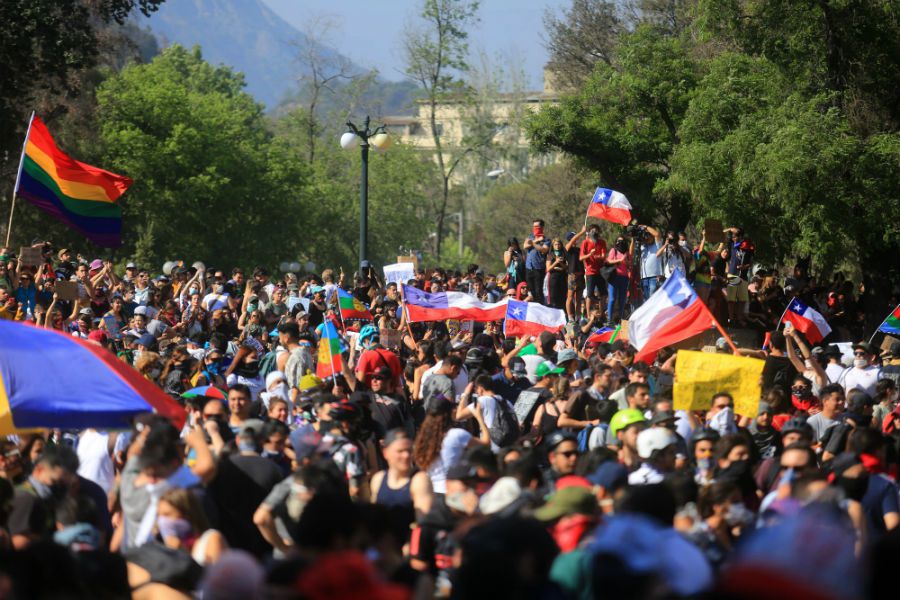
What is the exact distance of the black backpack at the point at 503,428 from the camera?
438 inches

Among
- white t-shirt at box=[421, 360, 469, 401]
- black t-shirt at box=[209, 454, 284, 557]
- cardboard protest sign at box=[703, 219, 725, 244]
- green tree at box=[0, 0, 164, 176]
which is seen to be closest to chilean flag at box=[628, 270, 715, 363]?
white t-shirt at box=[421, 360, 469, 401]

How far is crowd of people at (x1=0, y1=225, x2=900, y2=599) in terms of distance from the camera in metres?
4.41

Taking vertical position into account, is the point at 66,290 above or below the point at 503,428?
above

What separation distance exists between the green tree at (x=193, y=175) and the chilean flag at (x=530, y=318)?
33.4 meters

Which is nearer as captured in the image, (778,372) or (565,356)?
(565,356)

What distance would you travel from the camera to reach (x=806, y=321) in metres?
17.5

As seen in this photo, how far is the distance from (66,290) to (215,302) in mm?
2831

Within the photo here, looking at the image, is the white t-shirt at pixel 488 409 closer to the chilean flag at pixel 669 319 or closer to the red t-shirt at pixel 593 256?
the chilean flag at pixel 669 319

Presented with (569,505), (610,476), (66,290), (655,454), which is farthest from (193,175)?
(569,505)

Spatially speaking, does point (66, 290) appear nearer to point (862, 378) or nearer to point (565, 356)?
point (565, 356)

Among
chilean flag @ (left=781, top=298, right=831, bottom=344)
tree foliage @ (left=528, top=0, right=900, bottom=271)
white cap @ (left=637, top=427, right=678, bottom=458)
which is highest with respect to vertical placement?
tree foliage @ (left=528, top=0, right=900, bottom=271)

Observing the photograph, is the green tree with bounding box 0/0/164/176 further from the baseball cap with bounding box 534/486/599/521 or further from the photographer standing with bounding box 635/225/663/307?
the baseball cap with bounding box 534/486/599/521

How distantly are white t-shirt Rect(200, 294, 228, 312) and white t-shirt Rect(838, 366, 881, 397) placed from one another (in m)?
9.41

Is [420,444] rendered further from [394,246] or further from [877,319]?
[394,246]
